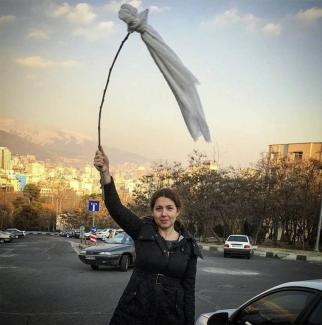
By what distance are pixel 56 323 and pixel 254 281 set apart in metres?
7.65

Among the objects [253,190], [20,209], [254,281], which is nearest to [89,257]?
[254,281]

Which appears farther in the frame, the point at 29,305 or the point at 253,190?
the point at 253,190

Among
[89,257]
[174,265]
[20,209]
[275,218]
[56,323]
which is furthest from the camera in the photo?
[20,209]

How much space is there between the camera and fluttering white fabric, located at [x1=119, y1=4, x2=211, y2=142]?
10.5 feet

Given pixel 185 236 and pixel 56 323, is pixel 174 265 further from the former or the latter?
pixel 56 323

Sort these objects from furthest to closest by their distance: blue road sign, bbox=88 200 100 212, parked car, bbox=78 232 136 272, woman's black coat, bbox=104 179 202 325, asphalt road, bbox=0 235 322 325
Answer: blue road sign, bbox=88 200 100 212 → parked car, bbox=78 232 136 272 → asphalt road, bbox=0 235 322 325 → woman's black coat, bbox=104 179 202 325

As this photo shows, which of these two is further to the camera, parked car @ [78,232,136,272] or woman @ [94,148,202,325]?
parked car @ [78,232,136,272]

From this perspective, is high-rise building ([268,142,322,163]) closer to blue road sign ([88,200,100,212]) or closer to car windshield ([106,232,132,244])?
blue road sign ([88,200,100,212])

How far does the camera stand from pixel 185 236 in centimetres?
329

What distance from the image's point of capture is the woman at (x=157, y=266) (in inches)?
120

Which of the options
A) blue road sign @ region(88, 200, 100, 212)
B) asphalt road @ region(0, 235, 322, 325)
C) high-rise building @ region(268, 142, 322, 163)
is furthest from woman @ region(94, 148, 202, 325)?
high-rise building @ region(268, 142, 322, 163)

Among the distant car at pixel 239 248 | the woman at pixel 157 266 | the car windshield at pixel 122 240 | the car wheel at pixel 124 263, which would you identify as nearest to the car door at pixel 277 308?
the woman at pixel 157 266

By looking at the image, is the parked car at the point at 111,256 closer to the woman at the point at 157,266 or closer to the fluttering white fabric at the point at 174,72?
the woman at the point at 157,266

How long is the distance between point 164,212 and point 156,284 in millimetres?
505
